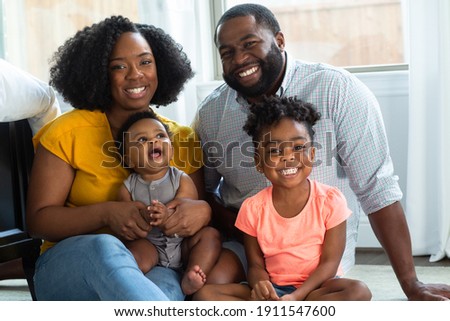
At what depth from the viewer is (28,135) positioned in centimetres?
224

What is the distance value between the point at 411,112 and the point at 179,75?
1.16 meters

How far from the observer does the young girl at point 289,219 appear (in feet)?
6.12

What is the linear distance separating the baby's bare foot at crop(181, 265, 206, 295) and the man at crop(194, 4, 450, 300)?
6 cm

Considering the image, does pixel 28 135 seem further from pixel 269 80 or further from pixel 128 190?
pixel 269 80

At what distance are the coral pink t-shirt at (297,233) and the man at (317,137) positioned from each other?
14 cm

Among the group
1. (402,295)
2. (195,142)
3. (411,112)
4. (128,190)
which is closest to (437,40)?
(411,112)

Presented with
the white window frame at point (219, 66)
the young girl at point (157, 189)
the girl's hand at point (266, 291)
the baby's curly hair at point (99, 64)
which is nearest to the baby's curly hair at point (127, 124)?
the young girl at point (157, 189)

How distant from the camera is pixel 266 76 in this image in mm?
2113

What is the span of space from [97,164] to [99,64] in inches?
11.0

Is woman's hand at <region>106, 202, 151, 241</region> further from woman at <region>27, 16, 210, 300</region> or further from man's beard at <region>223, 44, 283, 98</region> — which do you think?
man's beard at <region>223, 44, 283, 98</region>

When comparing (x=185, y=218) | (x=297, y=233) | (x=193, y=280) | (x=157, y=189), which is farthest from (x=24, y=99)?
(x=297, y=233)
